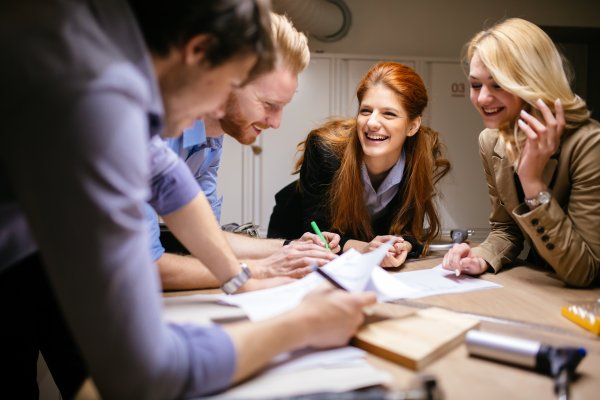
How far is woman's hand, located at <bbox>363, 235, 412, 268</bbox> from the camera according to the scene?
4.90 feet

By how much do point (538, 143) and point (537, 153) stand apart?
3cm

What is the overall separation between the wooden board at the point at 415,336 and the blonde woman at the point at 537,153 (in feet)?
1.68

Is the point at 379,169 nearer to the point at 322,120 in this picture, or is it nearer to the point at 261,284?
the point at 261,284

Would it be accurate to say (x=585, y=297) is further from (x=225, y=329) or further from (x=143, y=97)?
(x=143, y=97)

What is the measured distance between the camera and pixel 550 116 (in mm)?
1365

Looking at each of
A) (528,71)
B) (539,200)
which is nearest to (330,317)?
(539,200)

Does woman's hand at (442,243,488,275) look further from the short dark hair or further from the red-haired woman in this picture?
the short dark hair

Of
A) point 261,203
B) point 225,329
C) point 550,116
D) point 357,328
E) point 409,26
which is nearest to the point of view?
point 225,329

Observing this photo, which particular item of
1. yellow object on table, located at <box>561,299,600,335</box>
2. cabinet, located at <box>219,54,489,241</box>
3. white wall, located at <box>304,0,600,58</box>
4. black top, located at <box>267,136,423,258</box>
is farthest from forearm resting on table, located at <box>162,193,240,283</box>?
white wall, located at <box>304,0,600,58</box>

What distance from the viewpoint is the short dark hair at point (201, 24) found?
622 mm

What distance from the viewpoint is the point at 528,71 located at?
4.81 ft

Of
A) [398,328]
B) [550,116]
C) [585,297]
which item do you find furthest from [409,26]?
[398,328]

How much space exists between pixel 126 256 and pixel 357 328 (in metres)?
→ 0.45

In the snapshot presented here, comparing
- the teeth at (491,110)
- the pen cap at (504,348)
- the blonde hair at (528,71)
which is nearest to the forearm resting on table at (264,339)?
the pen cap at (504,348)
